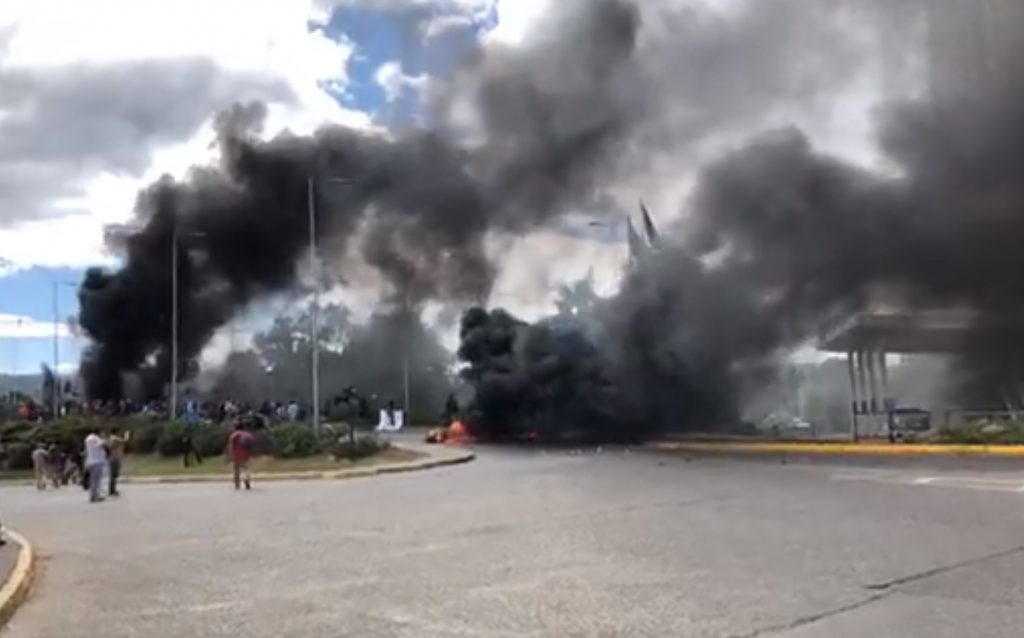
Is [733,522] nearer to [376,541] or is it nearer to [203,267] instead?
[376,541]

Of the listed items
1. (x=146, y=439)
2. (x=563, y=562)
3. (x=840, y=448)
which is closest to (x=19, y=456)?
(x=146, y=439)

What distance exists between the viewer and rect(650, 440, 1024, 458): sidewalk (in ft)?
84.8

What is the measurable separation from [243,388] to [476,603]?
69.3 m

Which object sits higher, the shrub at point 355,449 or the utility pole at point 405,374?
the utility pole at point 405,374

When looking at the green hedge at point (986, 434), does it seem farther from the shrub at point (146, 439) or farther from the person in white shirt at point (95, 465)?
the shrub at point (146, 439)

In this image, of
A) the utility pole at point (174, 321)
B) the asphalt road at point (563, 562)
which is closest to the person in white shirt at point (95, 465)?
the asphalt road at point (563, 562)

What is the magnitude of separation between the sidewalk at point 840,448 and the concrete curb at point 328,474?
730 centimetres

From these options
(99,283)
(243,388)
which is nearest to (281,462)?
(99,283)

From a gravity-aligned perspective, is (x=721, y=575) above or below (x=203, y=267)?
below

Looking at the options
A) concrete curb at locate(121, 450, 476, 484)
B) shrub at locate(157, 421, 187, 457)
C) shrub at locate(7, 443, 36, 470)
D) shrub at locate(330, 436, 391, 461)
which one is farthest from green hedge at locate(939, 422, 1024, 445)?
shrub at locate(7, 443, 36, 470)

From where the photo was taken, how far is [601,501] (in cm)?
1703

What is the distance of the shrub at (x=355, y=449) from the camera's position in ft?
110

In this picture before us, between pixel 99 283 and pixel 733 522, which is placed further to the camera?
pixel 99 283

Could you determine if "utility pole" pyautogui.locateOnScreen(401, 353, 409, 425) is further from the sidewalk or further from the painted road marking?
the painted road marking
